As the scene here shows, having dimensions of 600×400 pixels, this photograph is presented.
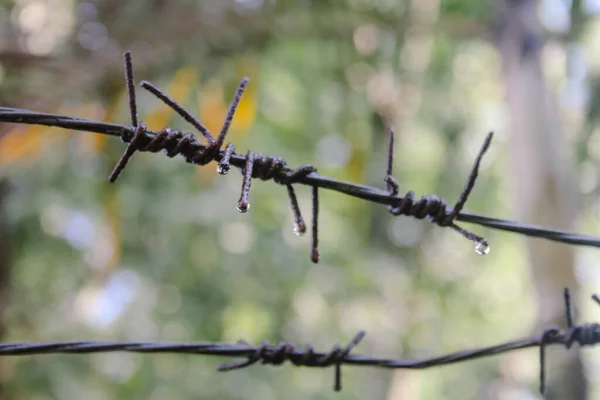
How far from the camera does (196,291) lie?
382cm

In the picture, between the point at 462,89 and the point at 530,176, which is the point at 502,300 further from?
the point at 530,176

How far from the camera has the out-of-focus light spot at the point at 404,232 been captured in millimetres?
4312

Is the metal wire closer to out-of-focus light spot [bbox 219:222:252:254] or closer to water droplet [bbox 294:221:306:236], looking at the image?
water droplet [bbox 294:221:306:236]

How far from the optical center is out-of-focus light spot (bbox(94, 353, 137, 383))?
361 cm

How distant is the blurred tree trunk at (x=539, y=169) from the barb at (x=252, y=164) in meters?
1.37

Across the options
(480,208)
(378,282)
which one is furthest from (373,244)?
(480,208)

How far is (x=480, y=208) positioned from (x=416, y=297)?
34.1 inches

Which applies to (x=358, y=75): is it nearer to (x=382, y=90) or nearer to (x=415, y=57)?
(x=382, y=90)

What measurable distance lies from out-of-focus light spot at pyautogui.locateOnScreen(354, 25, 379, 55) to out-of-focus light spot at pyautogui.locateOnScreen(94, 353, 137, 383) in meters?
2.31

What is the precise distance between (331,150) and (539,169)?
1986 millimetres

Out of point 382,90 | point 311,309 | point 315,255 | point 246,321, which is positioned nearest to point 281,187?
point 382,90

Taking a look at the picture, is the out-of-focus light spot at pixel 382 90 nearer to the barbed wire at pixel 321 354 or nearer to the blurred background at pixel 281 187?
the blurred background at pixel 281 187

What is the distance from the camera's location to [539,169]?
2.19 m

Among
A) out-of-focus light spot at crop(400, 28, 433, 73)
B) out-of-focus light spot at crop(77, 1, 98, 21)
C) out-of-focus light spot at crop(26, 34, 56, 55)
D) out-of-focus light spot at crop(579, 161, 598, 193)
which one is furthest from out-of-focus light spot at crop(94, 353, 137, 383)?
out-of-focus light spot at crop(579, 161, 598, 193)
